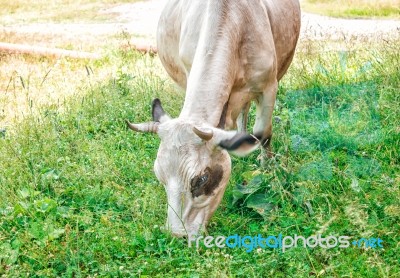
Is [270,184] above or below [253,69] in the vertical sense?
below

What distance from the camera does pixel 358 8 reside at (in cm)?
1441

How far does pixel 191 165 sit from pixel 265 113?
1.62m

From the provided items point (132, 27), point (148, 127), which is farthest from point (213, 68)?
point (132, 27)

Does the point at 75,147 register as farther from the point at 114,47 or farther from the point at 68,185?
the point at 114,47

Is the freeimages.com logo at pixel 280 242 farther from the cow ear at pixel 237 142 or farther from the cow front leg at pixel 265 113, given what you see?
the cow front leg at pixel 265 113

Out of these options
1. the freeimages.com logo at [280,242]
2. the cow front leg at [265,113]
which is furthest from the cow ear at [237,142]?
the cow front leg at [265,113]

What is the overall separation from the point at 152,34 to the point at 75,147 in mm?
7144

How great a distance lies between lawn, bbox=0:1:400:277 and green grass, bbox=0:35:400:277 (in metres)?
0.01

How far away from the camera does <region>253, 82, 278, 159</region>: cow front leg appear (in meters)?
5.66

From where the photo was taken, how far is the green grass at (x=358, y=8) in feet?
45.4

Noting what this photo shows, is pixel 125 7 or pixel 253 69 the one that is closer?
pixel 253 69

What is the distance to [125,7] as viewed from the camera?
16.9 metres

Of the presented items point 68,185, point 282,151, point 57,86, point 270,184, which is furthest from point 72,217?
point 57,86

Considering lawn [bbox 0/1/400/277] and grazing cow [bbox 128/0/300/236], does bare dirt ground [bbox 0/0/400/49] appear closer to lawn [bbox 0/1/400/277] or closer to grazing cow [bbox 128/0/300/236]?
lawn [bbox 0/1/400/277]
